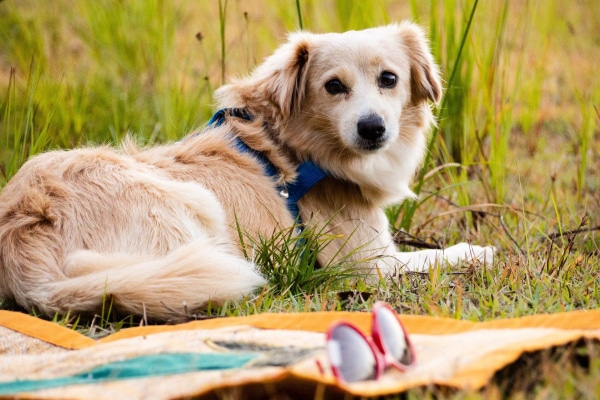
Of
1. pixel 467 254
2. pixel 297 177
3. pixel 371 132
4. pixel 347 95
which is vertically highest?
pixel 347 95

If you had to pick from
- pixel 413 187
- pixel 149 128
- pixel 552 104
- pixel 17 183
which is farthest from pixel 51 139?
pixel 552 104

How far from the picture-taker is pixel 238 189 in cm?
342

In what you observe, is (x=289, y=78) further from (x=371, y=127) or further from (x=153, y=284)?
(x=153, y=284)

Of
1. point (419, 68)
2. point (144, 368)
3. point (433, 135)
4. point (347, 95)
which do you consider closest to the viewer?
point (144, 368)

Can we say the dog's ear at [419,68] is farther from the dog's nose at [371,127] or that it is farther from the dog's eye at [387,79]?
the dog's nose at [371,127]

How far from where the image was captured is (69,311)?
2.71 metres

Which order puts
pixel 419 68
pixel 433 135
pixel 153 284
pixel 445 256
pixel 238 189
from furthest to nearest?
pixel 433 135 → pixel 419 68 → pixel 445 256 → pixel 238 189 → pixel 153 284

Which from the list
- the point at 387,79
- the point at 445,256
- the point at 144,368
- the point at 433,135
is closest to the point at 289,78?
the point at 387,79

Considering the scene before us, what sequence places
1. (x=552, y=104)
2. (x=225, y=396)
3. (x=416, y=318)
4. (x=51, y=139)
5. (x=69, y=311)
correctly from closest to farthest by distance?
1. (x=225, y=396)
2. (x=416, y=318)
3. (x=69, y=311)
4. (x=51, y=139)
5. (x=552, y=104)

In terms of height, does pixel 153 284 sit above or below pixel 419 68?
below

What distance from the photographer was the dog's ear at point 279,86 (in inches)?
142

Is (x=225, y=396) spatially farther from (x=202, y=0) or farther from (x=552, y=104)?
(x=552, y=104)

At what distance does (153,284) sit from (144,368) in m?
0.75

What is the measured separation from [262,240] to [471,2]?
2444 mm
